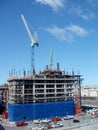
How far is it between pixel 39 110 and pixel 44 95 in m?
5.19

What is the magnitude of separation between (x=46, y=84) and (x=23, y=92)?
8229mm

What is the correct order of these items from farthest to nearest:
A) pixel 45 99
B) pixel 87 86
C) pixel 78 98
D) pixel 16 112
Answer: pixel 87 86
pixel 78 98
pixel 45 99
pixel 16 112

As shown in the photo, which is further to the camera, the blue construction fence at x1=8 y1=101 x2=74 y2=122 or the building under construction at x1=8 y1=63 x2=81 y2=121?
the building under construction at x1=8 y1=63 x2=81 y2=121

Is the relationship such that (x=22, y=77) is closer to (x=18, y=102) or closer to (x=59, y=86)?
(x=18, y=102)

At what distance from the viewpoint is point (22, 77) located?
256 feet

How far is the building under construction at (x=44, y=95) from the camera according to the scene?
7525 cm

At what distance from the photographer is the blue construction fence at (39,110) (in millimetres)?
73812

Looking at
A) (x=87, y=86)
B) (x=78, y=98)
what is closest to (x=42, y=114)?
(x=78, y=98)

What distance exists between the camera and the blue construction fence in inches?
2906

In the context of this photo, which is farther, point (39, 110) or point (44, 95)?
point (44, 95)

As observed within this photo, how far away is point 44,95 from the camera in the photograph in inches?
3150

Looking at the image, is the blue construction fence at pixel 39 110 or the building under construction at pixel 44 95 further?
the building under construction at pixel 44 95

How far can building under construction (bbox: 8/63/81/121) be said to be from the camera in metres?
75.2

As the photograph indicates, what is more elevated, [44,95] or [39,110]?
[44,95]
